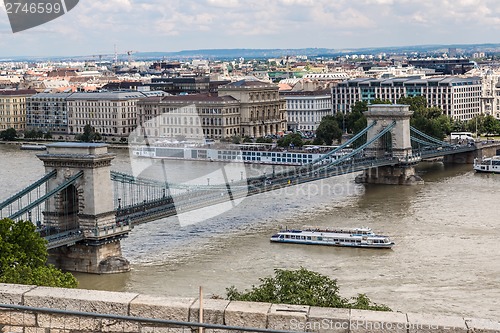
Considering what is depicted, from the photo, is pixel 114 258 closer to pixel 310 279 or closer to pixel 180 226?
pixel 180 226

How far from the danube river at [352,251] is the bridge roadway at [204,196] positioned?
43 centimetres

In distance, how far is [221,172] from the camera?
31875mm

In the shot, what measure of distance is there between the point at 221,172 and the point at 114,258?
16684 mm

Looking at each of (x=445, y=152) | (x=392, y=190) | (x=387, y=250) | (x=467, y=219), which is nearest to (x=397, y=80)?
(x=445, y=152)

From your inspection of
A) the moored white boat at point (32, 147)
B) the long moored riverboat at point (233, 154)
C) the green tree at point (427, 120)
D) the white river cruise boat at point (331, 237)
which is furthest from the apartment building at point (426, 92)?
the white river cruise boat at point (331, 237)

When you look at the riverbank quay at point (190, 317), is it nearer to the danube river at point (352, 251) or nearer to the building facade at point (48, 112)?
the danube river at point (352, 251)

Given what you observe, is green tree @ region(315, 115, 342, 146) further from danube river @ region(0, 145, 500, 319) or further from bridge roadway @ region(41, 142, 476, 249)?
danube river @ region(0, 145, 500, 319)

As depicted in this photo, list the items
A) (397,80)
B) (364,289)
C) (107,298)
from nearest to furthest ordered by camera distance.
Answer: (107,298) < (364,289) < (397,80)

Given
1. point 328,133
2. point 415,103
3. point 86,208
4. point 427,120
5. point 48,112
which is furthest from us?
point 48,112

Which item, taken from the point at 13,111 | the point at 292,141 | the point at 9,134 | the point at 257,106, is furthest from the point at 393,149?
the point at 13,111

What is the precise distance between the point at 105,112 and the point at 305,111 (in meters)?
9.91

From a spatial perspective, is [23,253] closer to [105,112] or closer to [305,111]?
[105,112]

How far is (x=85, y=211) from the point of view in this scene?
52.9 feet

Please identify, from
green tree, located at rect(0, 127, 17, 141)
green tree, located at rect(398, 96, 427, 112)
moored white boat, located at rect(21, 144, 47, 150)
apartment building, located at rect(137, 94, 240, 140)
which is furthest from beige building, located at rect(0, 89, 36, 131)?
green tree, located at rect(398, 96, 427, 112)
